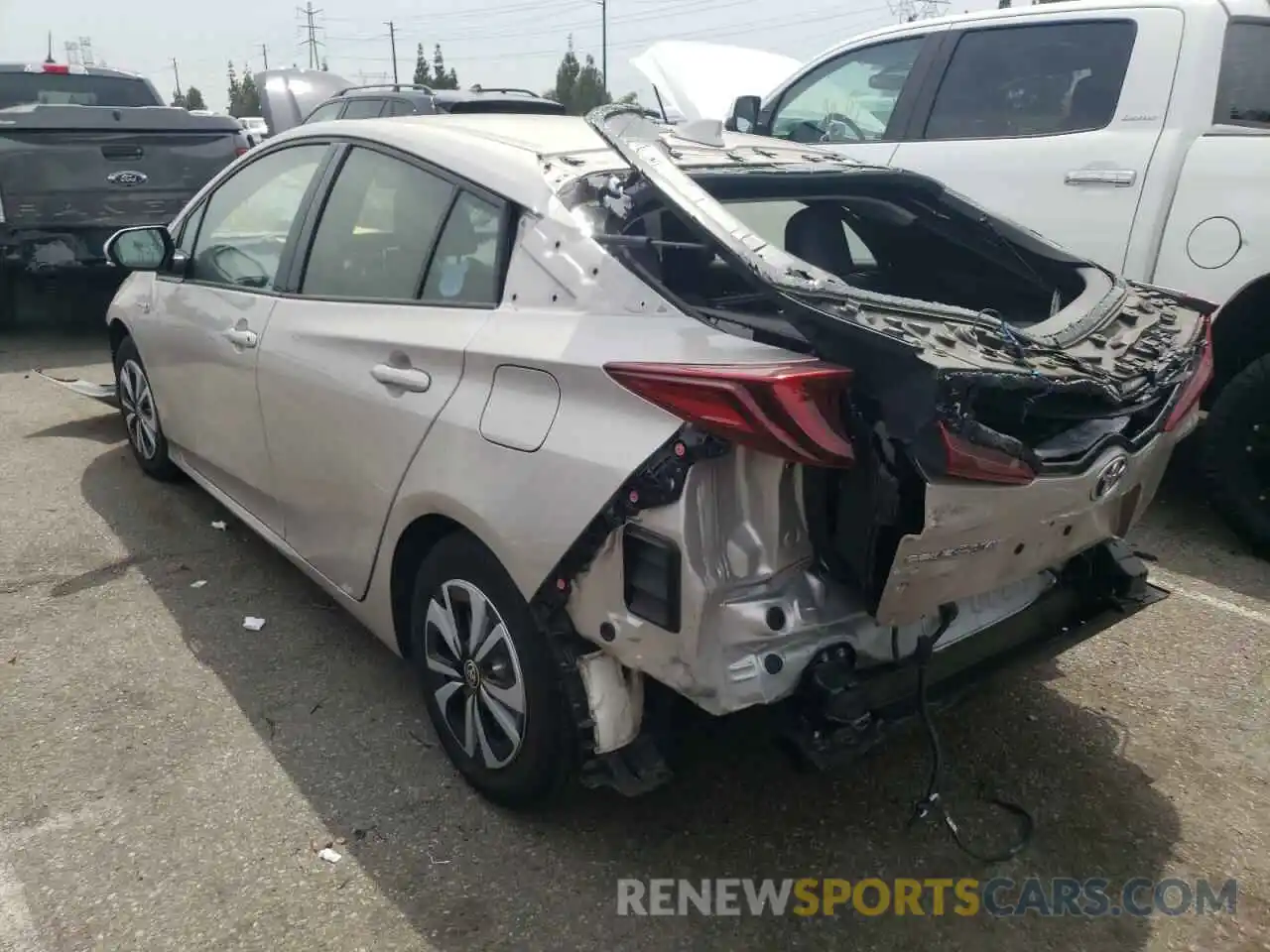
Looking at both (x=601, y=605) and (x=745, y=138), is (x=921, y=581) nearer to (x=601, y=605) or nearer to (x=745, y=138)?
(x=601, y=605)

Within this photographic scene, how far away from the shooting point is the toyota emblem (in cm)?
227

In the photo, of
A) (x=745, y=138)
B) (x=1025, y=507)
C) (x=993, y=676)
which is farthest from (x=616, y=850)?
(x=745, y=138)

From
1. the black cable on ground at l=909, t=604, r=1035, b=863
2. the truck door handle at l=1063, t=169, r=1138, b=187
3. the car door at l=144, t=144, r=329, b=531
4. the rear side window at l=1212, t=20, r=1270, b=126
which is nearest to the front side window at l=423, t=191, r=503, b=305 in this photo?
the car door at l=144, t=144, r=329, b=531

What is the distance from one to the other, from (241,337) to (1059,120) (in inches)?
141

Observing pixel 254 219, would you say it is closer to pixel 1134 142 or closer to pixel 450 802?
pixel 450 802

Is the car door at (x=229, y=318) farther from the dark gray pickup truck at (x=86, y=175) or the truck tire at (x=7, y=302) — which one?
the truck tire at (x=7, y=302)

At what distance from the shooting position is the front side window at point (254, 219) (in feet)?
11.4

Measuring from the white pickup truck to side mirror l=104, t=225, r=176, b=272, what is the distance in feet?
11.0

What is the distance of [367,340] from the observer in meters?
2.86

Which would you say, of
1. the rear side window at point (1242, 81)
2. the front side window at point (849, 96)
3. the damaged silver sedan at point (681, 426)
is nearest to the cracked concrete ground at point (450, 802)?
the damaged silver sedan at point (681, 426)

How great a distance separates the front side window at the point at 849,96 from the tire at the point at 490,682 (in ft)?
11.8

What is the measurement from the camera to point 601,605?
2188 mm

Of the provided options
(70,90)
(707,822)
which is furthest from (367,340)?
(70,90)

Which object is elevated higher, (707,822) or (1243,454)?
(1243,454)
